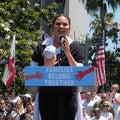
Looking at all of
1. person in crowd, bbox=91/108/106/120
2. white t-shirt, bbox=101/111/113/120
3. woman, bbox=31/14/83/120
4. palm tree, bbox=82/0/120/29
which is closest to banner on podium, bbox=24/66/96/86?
woman, bbox=31/14/83/120

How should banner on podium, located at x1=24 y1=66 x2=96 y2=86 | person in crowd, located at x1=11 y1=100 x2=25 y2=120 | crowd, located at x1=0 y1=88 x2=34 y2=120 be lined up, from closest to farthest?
banner on podium, located at x1=24 y1=66 x2=96 y2=86 < crowd, located at x1=0 y1=88 x2=34 y2=120 < person in crowd, located at x1=11 y1=100 x2=25 y2=120

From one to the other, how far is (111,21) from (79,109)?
42024 millimetres

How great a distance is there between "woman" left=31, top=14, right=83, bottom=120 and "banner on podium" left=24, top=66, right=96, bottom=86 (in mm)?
172

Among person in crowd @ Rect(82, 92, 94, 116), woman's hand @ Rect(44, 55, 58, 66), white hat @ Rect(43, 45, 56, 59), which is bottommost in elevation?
person in crowd @ Rect(82, 92, 94, 116)

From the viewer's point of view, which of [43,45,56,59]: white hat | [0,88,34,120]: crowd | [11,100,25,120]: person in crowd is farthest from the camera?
[11,100,25,120]: person in crowd

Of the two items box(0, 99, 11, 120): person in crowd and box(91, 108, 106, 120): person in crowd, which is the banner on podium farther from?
box(0, 99, 11, 120): person in crowd

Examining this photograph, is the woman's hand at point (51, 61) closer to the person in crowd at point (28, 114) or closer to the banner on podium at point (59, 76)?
the banner on podium at point (59, 76)

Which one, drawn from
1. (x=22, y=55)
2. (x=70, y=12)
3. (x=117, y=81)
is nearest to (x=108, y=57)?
(x=117, y=81)

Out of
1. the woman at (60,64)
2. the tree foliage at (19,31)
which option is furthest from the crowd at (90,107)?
the tree foliage at (19,31)

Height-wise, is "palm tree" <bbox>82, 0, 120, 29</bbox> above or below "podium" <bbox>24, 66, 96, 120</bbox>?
above

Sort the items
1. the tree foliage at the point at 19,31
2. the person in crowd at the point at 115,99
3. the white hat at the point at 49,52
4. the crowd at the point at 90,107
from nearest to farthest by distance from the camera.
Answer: the white hat at the point at 49,52 < the crowd at the point at 90,107 < the person in crowd at the point at 115,99 < the tree foliage at the point at 19,31

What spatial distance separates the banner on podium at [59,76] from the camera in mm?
4613

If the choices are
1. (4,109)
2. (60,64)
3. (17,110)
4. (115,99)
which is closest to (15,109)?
(17,110)

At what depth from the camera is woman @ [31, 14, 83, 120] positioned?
4902 millimetres
